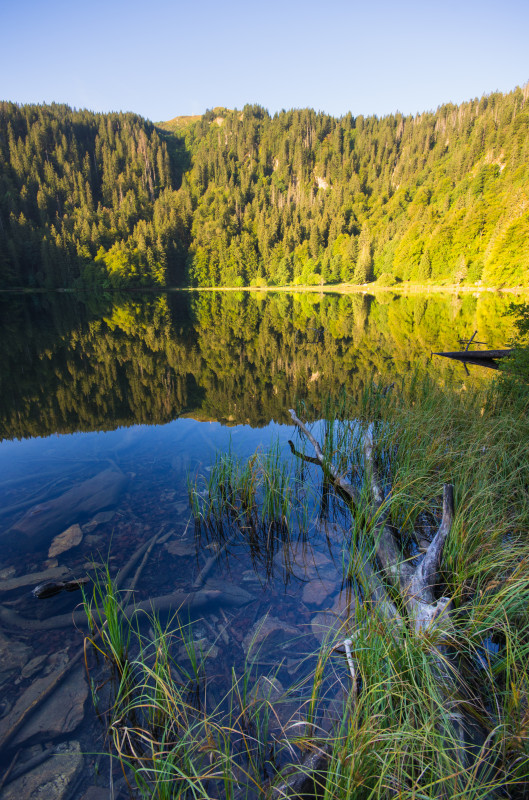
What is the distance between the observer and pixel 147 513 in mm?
5910

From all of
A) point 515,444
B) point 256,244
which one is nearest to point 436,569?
point 515,444

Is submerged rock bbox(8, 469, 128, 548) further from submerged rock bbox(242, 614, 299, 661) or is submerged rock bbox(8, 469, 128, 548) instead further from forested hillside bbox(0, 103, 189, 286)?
forested hillside bbox(0, 103, 189, 286)

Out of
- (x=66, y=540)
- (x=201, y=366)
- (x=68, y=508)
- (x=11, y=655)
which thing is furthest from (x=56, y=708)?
(x=201, y=366)

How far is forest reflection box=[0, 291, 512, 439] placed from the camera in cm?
1088

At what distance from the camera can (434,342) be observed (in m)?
19.3

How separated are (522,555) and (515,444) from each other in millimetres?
2434

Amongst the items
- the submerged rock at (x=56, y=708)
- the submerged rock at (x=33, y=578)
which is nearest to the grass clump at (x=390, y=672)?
the submerged rock at (x=56, y=708)

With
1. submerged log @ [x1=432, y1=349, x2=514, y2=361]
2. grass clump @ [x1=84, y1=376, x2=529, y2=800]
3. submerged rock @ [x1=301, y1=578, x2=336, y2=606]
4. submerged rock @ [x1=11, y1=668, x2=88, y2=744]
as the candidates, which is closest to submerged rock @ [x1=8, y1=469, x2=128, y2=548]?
grass clump @ [x1=84, y1=376, x2=529, y2=800]

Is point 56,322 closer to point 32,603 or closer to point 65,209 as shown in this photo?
point 32,603

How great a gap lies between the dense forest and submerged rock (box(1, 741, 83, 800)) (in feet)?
173

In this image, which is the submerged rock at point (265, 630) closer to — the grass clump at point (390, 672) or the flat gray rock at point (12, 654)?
the grass clump at point (390, 672)

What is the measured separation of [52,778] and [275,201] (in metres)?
152

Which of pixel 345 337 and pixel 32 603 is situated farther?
pixel 345 337

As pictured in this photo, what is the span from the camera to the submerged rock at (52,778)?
2.44 m
